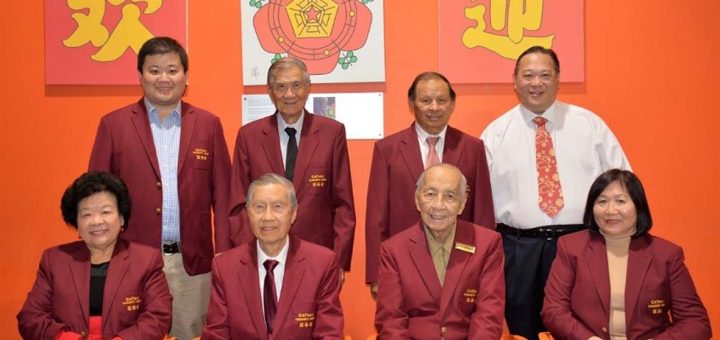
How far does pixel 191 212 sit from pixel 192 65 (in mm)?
1312

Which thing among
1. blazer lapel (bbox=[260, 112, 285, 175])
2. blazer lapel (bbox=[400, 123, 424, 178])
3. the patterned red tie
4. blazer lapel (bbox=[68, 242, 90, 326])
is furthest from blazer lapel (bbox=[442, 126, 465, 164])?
blazer lapel (bbox=[68, 242, 90, 326])

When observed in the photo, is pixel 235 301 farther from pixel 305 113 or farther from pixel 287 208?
pixel 305 113

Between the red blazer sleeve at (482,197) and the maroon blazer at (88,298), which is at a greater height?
the red blazer sleeve at (482,197)

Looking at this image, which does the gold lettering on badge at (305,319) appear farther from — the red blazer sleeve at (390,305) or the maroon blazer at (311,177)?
the maroon blazer at (311,177)

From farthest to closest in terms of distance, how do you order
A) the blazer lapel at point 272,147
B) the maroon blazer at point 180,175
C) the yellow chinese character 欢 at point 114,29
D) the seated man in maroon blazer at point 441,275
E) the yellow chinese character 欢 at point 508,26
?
the yellow chinese character 欢 at point 114,29 → the yellow chinese character 欢 at point 508,26 → the blazer lapel at point 272,147 → the maroon blazer at point 180,175 → the seated man in maroon blazer at point 441,275

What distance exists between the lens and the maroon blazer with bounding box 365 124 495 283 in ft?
11.0

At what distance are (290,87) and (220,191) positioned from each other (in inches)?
23.0

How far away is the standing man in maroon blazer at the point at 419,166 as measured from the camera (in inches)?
132

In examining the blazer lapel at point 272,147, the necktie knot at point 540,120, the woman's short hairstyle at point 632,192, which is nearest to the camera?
the woman's short hairstyle at point 632,192

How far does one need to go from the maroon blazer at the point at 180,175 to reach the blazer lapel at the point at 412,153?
0.86 meters

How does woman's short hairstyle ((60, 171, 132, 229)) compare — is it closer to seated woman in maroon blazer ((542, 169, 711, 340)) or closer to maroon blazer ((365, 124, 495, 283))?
maroon blazer ((365, 124, 495, 283))

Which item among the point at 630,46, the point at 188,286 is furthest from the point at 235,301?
the point at 630,46

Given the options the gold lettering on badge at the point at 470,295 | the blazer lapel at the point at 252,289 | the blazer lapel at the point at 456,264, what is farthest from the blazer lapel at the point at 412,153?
the blazer lapel at the point at 252,289

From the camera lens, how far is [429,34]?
4.15m
